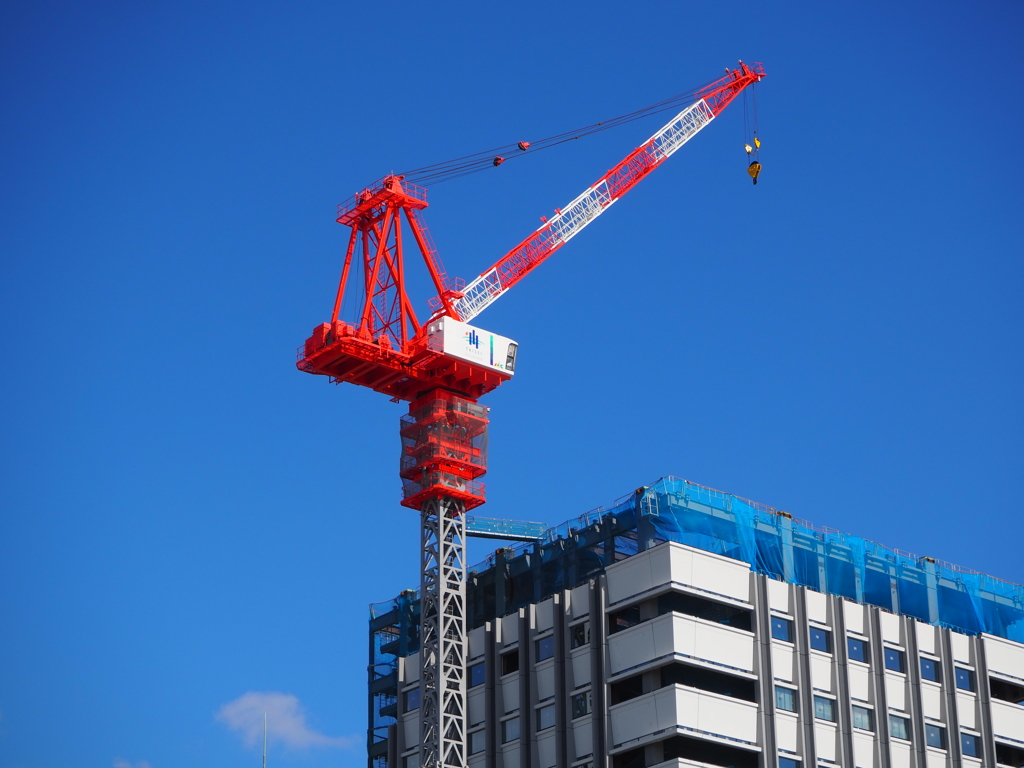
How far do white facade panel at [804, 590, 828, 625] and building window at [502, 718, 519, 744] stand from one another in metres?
25.0

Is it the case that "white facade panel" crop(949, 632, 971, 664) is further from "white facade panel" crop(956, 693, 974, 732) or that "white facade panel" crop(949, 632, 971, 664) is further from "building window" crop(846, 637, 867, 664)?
"building window" crop(846, 637, 867, 664)

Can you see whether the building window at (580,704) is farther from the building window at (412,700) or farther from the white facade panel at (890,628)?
the white facade panel at (890,628)

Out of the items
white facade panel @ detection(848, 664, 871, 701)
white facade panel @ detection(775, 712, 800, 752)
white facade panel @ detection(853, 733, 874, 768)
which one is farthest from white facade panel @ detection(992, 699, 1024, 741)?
white facade panel @ detection(775, 712, 800, 752)

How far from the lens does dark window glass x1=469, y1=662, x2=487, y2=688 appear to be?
144087mm

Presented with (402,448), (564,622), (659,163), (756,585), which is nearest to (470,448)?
(402,448)

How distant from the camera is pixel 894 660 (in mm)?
143000

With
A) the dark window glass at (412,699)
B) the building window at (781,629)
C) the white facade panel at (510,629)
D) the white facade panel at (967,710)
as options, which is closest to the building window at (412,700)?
the dark window glass at (412,699)

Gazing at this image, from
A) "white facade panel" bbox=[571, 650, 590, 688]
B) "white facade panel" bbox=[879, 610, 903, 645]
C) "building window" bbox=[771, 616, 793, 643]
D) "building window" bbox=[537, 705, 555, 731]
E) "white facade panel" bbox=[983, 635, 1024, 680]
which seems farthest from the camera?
"white facade panel" bbox=[983, 635, 1024, 680]

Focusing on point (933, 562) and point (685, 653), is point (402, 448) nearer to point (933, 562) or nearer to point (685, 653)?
point (685, 653)

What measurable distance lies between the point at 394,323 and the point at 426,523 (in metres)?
18.0

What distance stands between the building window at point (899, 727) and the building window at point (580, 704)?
2547 cm

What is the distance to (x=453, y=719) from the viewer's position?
5531 inches

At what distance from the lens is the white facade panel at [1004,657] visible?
151m

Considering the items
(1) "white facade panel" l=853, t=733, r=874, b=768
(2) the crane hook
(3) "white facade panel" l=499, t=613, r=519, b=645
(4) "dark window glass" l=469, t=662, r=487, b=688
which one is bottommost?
(1) "white facade panel" l=853, t=733, r=874, b=768
